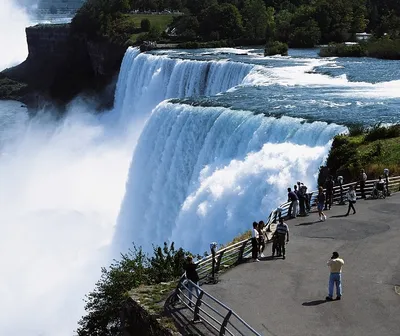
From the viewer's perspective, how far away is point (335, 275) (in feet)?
45.5

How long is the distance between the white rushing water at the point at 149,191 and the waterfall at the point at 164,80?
119mm

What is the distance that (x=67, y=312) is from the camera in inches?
1049

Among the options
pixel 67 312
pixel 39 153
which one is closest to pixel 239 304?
pixel 67 312

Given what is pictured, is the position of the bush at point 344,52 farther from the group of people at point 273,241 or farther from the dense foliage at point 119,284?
the group of people at point 273,241

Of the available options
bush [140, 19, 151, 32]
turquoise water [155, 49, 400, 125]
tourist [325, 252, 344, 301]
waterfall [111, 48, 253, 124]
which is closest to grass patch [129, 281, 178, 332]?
tourist [325, 252, 344, 301]

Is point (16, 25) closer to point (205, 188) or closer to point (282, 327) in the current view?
point (205, 188)

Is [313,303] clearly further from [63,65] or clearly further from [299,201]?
[63,65]

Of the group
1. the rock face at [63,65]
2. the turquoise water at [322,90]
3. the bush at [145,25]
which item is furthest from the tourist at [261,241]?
the bush at [145,25]

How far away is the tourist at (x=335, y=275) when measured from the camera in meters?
13.8

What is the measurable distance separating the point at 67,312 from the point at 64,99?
5242 cm

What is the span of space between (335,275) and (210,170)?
14.1 meters

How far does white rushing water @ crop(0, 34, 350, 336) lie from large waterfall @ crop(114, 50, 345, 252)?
0.05 meters

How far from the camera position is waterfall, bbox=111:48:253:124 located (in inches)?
1837

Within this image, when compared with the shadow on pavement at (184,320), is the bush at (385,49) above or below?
below
